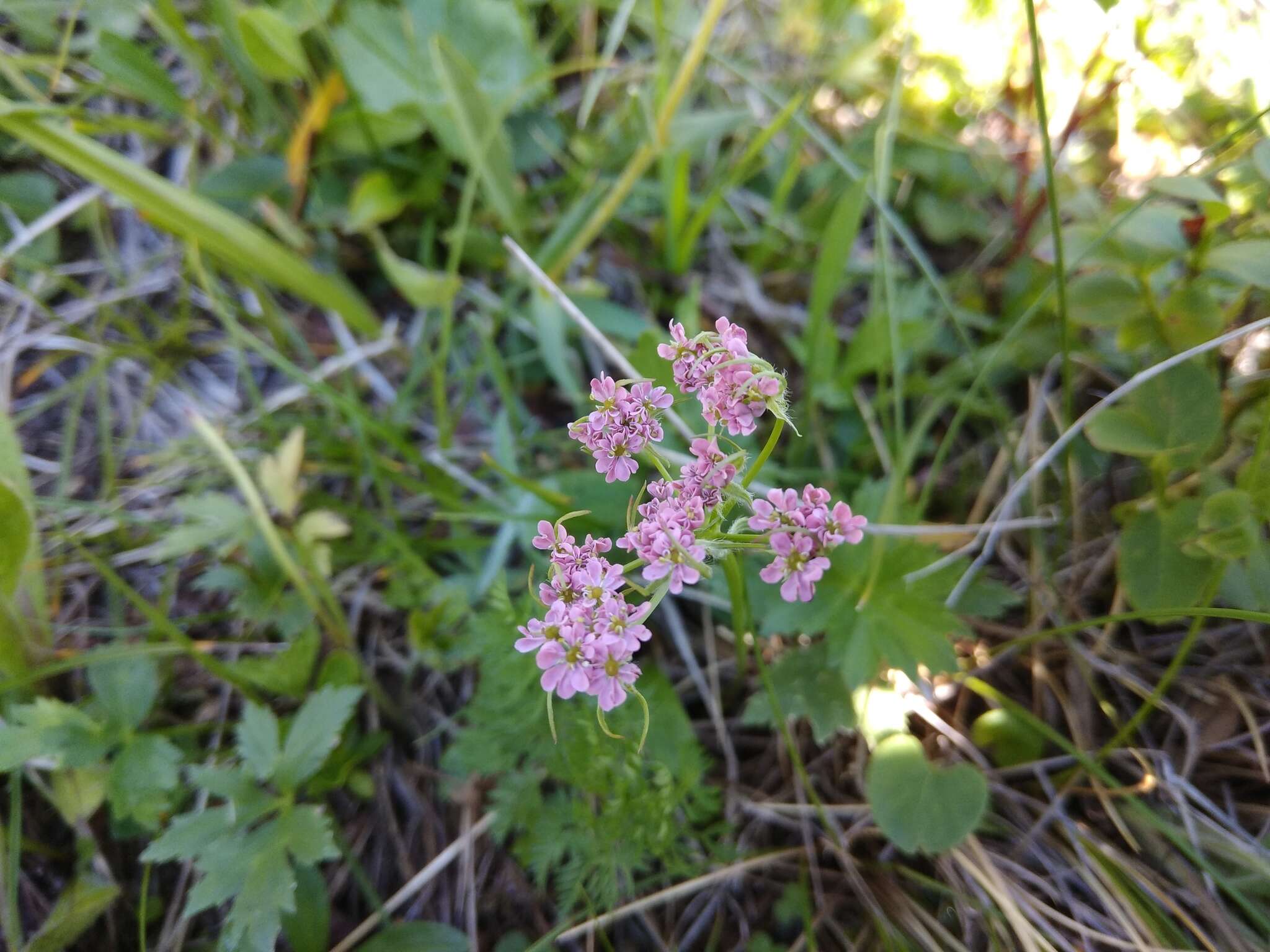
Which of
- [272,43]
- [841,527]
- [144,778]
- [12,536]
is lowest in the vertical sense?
[144,778]

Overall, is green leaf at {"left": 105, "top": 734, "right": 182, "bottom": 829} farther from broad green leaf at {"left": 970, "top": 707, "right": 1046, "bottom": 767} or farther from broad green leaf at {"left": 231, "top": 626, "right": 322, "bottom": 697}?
broad green leaf at {"left": 970, "top": 707, "right": 1046, "bottom": 767}

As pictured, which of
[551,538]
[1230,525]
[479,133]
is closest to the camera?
[551,538]

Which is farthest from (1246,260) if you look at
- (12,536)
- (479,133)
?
(12,536)

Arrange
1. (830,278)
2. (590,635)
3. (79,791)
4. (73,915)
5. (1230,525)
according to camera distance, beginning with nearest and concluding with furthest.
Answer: (590,635) → (1230,525) → (73,915) → (79,791) → (830,278)

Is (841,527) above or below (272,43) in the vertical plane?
below

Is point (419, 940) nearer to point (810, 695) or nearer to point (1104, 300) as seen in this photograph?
point (810, 695)

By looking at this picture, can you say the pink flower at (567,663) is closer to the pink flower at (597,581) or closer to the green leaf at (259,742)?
the pink flower at (597,581)

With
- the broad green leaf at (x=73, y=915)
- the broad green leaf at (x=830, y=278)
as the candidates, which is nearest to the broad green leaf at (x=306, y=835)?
the broad green leaf at (x=73, y=915)

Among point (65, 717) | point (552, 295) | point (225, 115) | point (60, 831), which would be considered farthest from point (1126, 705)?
point (225, 115)
